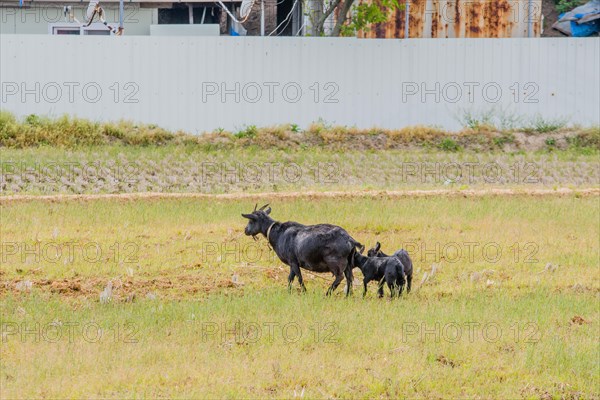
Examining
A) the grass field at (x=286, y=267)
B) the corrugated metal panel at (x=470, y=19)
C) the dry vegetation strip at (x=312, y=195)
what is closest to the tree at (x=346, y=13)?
the corrugated metal panel at (x=470, y=19)

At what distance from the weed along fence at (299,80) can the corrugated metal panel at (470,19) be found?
11.6 ft

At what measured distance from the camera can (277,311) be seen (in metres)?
14.8

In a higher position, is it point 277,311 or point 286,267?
point 286,267

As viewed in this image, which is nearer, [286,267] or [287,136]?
[286,267]

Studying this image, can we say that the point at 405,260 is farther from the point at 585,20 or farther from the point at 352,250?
the point at 585,20

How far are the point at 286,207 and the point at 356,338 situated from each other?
10.1 m

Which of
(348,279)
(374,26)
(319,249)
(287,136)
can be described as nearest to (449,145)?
(287,136)

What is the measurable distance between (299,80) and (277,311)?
18709 mm

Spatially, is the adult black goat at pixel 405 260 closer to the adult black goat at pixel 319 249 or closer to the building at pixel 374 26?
the adult black goat at pixel 319 249

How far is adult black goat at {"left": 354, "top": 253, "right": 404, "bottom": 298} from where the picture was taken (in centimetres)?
1563

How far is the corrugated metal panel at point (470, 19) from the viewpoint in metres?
37.3

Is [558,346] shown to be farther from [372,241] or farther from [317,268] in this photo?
[372,241]

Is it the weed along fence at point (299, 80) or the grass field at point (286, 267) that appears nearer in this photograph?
the grass field at point (286, 267)

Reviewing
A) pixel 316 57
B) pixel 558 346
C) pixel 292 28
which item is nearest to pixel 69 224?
pixel 558 346
